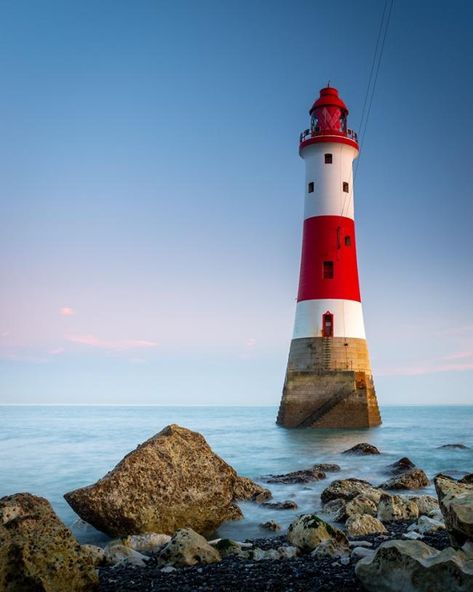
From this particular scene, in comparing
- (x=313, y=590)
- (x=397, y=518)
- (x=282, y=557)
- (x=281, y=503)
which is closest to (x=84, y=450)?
(x=281, y=503)

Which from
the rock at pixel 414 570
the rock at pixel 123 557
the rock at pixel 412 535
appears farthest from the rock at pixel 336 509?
the rock at pixel 414 570

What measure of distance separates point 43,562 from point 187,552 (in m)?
1.67

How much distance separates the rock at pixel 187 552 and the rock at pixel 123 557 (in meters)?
0.33

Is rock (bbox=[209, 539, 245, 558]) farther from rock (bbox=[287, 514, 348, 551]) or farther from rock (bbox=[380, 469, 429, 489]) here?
rock (bbox=[380, 469, 429, 489])

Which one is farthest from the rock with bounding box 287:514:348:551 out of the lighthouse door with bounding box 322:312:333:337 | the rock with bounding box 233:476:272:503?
the lighthouse door with bounding box 322:312:333:337

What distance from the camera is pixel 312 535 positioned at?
6.26 m

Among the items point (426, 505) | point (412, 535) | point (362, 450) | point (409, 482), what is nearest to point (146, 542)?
point (412, 535)

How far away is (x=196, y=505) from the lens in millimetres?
7879

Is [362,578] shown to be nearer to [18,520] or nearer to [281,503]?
[18,520]

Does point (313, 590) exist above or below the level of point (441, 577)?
below

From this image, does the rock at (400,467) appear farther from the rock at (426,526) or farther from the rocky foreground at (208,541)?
the rock at (426,526)

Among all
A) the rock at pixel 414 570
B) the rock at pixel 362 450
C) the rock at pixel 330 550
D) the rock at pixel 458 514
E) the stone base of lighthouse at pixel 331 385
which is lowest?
the rock at pixel 330 550

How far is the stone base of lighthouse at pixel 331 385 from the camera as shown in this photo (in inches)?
891

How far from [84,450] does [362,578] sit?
21.4m
